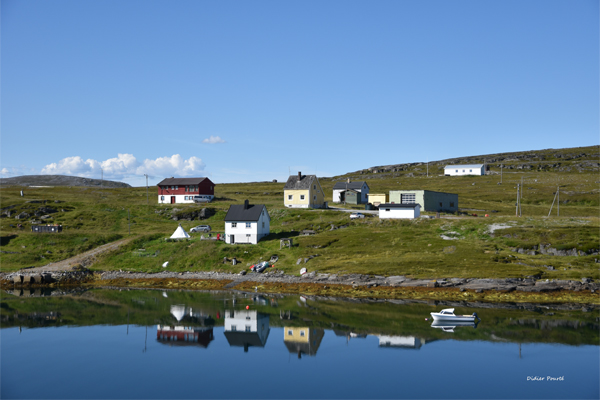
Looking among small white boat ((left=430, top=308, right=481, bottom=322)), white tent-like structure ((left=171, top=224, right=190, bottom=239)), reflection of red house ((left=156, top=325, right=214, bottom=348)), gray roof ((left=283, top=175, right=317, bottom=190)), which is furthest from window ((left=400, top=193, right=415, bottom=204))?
reflection of red house ((left=156, top=325, right=214, bottom=348))

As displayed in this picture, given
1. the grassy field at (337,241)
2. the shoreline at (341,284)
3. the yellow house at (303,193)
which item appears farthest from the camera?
the yellow house at (303,193)

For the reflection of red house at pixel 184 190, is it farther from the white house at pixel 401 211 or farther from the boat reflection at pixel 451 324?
the boat reflection at pixel 451 324

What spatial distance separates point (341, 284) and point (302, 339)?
18.3m

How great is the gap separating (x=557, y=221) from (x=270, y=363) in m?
58.1

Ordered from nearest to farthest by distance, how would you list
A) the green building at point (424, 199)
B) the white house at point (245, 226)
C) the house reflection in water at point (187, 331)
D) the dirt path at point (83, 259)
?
the house reflection in water at point (187, 331) → the dirt path at point (83, 259) → the white house at point (245, 226) → the green building at point (424, 199)

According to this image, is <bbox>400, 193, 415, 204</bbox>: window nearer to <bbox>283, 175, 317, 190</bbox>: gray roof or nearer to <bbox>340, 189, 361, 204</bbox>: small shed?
<bbox>283, 175, 317, 190</bbox>: gray roof

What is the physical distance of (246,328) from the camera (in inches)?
1783

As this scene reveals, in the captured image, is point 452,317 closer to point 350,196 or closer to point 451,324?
point 451,324

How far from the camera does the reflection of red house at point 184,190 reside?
385 feet

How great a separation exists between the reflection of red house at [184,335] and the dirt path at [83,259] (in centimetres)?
3415

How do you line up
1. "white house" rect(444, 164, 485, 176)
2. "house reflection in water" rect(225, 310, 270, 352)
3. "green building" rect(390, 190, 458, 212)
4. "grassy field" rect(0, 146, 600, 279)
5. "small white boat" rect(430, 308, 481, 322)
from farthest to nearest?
"white house" rect(444, 164, 485, 176) → "green building" rect(390, 190, 458, 212) → "grassy field" rect(0, 146, 600, 279) → "small white boat" rect(430, 308, 481, 322) → "house reflection in water" rect(225, 310, 270, 352)

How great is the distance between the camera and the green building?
92375 millimetres

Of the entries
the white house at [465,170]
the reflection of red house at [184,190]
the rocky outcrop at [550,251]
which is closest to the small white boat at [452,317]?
the rocky outcrop at [550,251]

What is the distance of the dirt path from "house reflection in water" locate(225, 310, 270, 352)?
3528 cm
